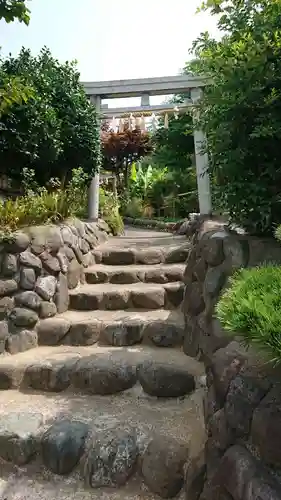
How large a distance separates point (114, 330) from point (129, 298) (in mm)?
516

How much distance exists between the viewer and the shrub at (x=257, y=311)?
3.93 feet

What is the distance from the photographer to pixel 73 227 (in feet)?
14.4

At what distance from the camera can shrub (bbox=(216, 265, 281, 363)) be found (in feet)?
3.93

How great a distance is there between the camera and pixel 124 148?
463 inches

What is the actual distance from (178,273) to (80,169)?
1837mm

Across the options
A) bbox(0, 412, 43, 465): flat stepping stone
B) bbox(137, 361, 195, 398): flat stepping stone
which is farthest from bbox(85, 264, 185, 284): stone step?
bbox(0, 412, 43, 465): flat stepping stone

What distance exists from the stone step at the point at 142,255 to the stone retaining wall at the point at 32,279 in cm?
64

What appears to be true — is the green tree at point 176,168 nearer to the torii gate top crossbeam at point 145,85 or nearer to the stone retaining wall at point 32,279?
the torii gate top crossbeam at point 145,85

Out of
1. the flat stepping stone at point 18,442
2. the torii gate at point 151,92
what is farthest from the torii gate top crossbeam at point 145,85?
the flat stepping stone at point 18,442

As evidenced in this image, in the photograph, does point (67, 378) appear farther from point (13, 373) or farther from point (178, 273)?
point (178, 273)

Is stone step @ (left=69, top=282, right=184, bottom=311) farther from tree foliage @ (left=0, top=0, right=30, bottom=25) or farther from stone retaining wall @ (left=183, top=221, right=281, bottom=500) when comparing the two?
tree foliage @ (left=0, top=0, right=30, bottom=25)

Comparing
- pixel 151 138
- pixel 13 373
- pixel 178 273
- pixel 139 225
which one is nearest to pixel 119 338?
pixel 13 373

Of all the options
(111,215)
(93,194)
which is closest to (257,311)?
(93,194)

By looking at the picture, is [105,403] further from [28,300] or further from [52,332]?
[28,300]
